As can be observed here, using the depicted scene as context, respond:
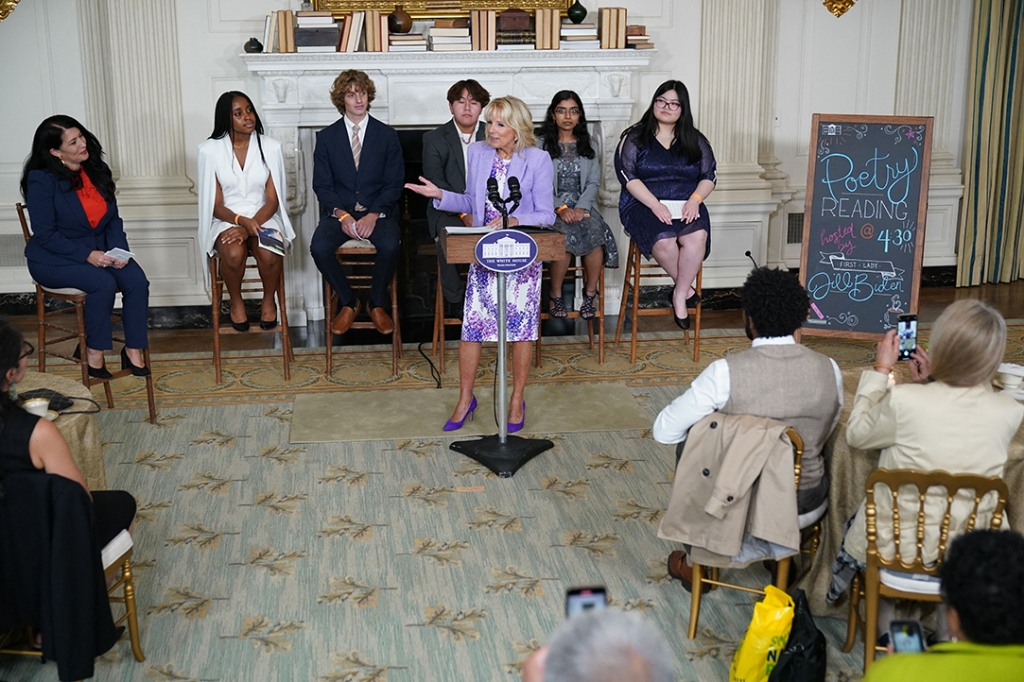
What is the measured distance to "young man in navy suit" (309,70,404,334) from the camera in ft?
18.8

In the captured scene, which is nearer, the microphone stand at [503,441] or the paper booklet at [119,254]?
the microphone stand at [503,441]

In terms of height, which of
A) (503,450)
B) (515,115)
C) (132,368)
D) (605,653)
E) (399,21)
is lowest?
(503,450)

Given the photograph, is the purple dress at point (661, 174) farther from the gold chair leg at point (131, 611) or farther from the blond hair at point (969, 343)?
the gold chair leg at point (131, 611)

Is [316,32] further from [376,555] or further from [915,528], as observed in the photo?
[915,528]

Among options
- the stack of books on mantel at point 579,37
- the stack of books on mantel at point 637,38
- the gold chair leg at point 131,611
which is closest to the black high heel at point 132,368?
the gold chair leg at point 131,611

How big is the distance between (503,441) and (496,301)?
595mm

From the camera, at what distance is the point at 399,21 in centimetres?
643

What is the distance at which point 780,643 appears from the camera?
2.77 m

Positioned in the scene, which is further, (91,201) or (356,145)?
(356,145)

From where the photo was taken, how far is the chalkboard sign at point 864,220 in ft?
19.3

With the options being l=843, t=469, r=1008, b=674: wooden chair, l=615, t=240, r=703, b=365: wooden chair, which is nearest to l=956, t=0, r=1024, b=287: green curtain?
l=615, t=240, r=703, b=365: wooden chair

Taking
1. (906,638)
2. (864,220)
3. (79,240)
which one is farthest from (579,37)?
(906,638)

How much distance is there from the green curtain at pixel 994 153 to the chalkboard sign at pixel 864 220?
2.05 m

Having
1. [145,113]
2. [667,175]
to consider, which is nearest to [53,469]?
[667,175]
